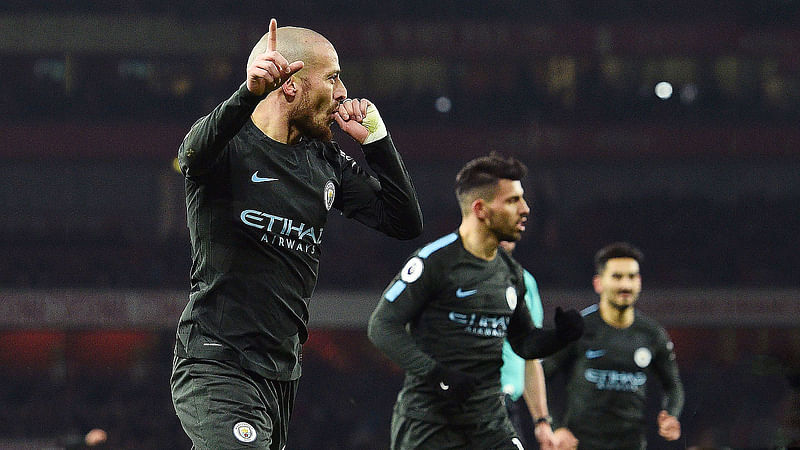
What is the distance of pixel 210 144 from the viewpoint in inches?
120

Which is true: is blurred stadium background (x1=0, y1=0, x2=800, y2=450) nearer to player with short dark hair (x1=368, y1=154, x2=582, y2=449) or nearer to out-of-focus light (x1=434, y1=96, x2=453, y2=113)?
out-of-focus light (x1=434, y1=96, x2=453, y2=113)

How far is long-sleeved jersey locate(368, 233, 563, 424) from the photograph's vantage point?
194 inches

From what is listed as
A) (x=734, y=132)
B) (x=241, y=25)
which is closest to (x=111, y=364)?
(x=241, y=25)

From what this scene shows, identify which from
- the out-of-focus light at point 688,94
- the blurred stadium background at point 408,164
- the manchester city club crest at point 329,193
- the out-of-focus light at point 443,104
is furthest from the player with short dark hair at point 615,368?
the out-of-focus light at point 688,94

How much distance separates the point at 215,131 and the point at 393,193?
0.85m

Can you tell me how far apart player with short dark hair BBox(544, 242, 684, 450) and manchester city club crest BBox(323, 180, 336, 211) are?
356 cm

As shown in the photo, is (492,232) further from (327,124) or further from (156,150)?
(156,150)

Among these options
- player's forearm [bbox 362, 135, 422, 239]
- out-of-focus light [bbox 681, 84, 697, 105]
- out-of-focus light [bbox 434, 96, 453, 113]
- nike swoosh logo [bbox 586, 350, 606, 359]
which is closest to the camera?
player's forearm [bbox 362, 135, 422, 239]

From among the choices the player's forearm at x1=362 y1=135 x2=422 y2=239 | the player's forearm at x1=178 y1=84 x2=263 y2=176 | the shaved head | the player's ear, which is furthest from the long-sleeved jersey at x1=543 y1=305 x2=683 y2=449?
the player's forearm at x1=178 y1=84 x2=263 y2=176

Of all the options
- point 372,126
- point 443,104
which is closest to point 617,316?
point 372,126

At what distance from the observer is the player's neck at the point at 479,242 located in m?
5.24

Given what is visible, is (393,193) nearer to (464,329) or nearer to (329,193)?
(329,193)

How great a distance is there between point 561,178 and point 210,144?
2161cm

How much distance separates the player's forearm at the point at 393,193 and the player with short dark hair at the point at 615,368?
10.9ft
